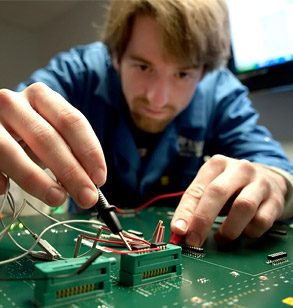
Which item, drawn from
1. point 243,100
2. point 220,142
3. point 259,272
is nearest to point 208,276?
point 259,272

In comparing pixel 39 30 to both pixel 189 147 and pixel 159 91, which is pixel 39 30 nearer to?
pixel 189 147

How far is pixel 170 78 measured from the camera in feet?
3.46

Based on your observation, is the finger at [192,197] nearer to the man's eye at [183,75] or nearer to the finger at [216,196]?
the finger at [216,196]

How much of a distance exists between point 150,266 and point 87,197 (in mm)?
128

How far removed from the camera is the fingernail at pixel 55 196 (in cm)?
47

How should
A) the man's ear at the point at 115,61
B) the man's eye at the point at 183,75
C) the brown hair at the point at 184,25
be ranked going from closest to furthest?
the brown hair at the point at 184,25, the man's eye at the point at 183,75, the man's ear at the point at 115,61

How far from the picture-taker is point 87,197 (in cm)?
48

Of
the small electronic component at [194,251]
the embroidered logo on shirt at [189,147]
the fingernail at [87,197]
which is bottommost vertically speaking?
the embroidered logo on shirt at [189,147]

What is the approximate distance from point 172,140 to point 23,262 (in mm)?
854

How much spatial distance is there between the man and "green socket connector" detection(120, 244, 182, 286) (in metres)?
0.10

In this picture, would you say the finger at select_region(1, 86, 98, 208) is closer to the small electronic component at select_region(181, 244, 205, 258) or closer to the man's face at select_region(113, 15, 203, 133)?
the small electronic component at select_region(181, 244, 205, 258)

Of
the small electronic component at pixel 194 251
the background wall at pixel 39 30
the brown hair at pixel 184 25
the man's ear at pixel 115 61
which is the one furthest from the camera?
the background wall at pixel 39 30

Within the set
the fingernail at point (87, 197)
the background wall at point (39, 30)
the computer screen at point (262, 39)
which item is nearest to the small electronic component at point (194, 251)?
the fingernail at point (87, 197)

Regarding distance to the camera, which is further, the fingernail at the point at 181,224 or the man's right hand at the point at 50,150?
the fingernail at the point at 181,224
